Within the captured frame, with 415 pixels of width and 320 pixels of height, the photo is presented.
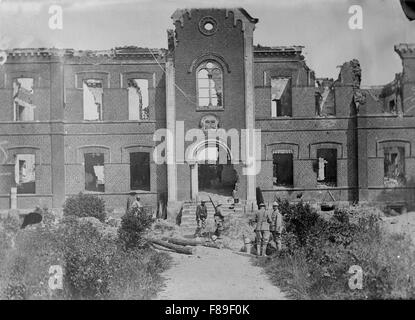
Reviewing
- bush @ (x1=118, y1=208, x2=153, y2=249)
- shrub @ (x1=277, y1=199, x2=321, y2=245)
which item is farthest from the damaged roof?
shrub @ (x1=277, y1=199, x2=321, y2=245)

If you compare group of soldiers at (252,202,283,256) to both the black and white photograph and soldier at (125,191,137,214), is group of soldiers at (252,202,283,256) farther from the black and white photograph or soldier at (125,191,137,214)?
soldier at (125,191,137,214)

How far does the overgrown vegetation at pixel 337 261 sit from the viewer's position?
668 cm

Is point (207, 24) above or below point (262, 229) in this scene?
above

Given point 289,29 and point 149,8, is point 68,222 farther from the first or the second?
point 289,29

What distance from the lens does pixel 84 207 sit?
502 inches

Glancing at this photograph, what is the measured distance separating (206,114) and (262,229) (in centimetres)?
760

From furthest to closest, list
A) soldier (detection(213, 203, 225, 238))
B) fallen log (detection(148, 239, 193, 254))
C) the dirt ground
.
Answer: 1. soldier (detection(213, 203, 225, 238))
2. the dirt ground
3. fallen log (detection(148, 239, 193, 254))

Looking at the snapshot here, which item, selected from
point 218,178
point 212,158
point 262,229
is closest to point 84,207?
point 212,158

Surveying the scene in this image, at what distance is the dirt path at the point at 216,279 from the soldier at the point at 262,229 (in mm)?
545

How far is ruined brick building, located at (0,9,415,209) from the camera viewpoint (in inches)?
619

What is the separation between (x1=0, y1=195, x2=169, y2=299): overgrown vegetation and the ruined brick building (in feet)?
20.4

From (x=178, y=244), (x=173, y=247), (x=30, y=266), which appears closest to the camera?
(x=30, y=266)

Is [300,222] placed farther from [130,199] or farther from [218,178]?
[218,178]

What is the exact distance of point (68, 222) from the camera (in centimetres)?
1062
